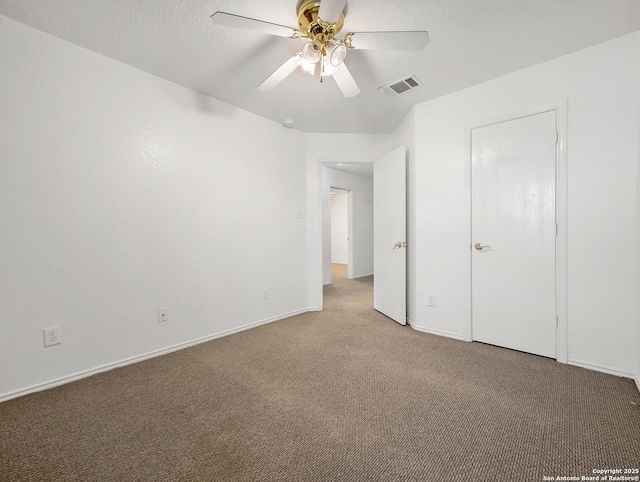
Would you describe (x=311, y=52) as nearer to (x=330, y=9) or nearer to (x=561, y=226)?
(x=330, y=9)

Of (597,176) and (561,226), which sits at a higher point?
(597,176)

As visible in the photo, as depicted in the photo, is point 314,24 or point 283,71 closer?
point 314,24

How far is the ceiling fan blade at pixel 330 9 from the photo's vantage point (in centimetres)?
136

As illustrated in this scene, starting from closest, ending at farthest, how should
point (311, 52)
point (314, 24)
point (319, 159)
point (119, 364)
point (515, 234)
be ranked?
point (314, 24), point (311, 52), point (119, 364), point (515, 234), point (319, 159)

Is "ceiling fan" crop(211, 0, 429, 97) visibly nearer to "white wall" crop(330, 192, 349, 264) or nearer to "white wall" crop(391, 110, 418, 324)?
"white wall" crop(391, 110, 418, 324)

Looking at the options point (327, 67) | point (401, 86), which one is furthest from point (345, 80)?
point (401, 86)

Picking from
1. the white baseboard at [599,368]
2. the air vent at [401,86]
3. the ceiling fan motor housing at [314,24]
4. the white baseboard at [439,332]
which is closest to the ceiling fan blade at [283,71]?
the ceiling fan motor housing at [314,24]

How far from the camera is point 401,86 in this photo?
2.57 metres

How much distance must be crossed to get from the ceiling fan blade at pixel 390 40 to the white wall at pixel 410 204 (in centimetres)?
149

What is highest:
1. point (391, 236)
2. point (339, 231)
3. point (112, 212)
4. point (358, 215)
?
point (358, 215)

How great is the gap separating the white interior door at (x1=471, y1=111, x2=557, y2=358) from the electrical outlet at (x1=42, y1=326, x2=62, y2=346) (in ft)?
11.2

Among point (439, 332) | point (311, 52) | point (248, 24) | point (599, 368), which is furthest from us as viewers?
point (439, 332)

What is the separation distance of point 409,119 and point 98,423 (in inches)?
144

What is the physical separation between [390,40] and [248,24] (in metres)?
0.81
